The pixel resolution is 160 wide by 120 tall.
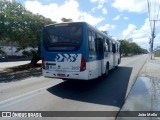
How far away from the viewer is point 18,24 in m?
20.8

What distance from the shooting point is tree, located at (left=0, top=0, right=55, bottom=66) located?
62.2 feet

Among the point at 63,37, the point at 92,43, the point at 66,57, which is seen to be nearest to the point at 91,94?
the point at 66,57

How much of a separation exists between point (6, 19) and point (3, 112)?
13.2 m

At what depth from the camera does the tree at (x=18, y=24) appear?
19.0 metres

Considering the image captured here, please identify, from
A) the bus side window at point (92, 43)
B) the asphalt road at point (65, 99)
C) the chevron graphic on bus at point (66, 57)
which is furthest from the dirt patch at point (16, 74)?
the bus side window at point (92, 43)

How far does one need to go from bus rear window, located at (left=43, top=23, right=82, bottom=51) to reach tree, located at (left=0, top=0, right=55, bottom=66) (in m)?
8.63

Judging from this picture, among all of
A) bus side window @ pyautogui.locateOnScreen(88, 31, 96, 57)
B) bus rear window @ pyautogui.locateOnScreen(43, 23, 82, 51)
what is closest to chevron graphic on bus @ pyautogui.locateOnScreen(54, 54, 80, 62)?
bus rear window @ pyautogui.locateOnScreen(43, 23, 82, 51)

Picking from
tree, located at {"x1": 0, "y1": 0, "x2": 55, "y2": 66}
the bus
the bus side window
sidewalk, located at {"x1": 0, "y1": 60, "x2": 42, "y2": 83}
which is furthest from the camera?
tree, located at {"x1": 0, "y1": 0, "x2": 55, "y2": 66}

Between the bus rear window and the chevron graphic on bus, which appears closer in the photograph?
the chevron graphic on bus

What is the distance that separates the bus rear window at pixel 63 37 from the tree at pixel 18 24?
28.3 ft

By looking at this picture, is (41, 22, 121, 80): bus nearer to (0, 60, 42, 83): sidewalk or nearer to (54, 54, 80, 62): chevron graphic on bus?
(54, 54, 80, 62): chevron graphic on bus

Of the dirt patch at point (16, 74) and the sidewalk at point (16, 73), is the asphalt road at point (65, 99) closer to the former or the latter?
the dirt patch at point (16, 74)

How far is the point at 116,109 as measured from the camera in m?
7.81

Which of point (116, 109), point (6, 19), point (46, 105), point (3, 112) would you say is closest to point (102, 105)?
point (116, 109)
